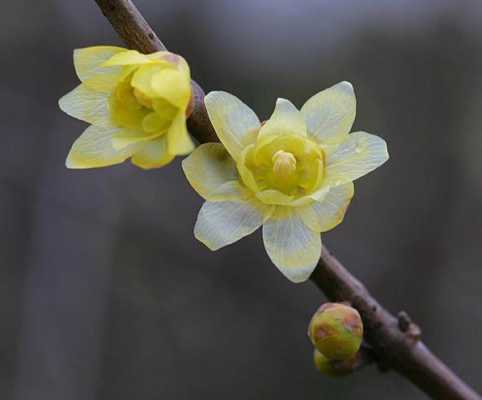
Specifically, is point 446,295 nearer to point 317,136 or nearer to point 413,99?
point 413,99

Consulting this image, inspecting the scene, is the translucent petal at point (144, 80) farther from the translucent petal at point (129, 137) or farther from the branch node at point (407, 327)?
the branch node at point (407, 327)

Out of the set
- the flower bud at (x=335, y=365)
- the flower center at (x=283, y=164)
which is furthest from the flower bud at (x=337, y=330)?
the flower center at (x=283, y=164)

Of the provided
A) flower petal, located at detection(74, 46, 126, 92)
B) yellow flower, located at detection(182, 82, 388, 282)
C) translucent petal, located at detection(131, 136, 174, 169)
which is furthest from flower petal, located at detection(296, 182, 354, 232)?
flower petal, located at detection(74, 46, 126, 92)

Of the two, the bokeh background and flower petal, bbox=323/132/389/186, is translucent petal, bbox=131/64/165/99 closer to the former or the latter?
flower petal, bbox=323/132/389/186

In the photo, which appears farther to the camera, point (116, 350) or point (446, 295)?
point (446, 295)

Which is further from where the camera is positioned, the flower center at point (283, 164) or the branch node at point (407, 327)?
the branch node at point (407, 327)

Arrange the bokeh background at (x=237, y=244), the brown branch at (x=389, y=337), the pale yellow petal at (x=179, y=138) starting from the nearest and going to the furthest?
the pale yellow petal at (x=179, y=138) < the brown branch at (x=389, y=337) < the bokeh background at (x=237, y=244)

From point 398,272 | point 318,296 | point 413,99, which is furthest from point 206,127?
point 413,99
